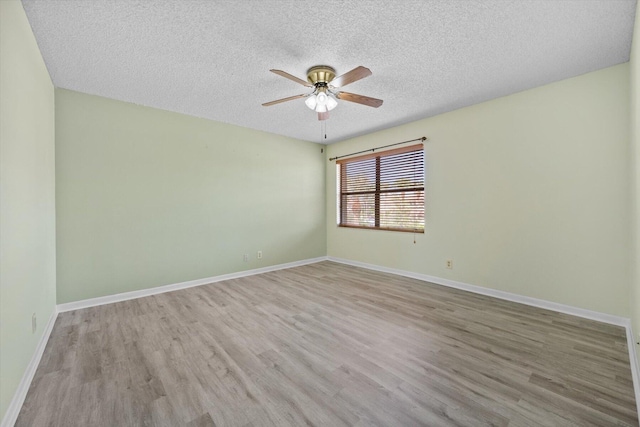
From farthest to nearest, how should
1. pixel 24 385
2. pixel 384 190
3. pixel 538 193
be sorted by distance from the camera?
1. pixel 384 190
2. pixel 538 193
3. pixel 24 385

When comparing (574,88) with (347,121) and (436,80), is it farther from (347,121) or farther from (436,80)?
(347,121)

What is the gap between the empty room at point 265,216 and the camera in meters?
1.53

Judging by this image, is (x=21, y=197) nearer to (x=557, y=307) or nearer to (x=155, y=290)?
(x=155, y=290)

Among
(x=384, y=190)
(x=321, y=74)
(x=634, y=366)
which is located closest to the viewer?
(x=634, y=366)

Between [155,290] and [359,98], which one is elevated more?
[359,98]

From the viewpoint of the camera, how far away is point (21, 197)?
5.41ft

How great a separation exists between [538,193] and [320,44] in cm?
275

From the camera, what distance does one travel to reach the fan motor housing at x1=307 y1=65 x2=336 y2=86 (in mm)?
2354

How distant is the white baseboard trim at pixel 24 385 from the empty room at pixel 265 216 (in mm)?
22

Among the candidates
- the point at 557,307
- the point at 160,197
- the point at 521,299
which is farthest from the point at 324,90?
the point at 557,307

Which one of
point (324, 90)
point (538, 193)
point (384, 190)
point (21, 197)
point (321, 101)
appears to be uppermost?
point (324, 90)

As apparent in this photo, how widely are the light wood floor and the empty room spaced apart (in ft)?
0.05

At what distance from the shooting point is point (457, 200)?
3.50m

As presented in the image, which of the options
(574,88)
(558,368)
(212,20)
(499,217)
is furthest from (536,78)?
(212,20)
